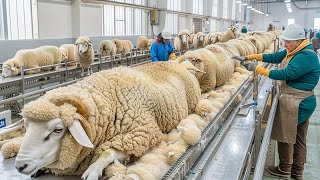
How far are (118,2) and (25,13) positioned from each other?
172 inches

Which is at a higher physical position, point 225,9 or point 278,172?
point 225,9

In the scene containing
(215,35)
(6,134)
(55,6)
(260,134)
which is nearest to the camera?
(6,134)

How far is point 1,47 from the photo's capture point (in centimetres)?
770

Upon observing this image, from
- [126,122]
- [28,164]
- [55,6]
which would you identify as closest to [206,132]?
[126,122]

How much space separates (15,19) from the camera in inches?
336

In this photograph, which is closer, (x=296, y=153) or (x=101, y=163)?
(x=101, y=163)

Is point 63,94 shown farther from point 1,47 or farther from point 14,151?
point 1,47

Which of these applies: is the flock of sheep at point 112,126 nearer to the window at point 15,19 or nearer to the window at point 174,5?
the window at point 15,19

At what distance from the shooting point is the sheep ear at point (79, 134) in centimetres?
171

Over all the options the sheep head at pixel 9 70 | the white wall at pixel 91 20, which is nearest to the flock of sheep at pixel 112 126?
the sheep head at pixel 9 70

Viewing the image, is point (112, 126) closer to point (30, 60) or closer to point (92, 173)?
point (92, 173)

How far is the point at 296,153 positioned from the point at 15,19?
757 centimetres

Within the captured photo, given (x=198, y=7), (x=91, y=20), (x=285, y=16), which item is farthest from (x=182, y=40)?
(x=285, y=16)

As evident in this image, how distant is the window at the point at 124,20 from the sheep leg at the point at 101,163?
11.4 metres
